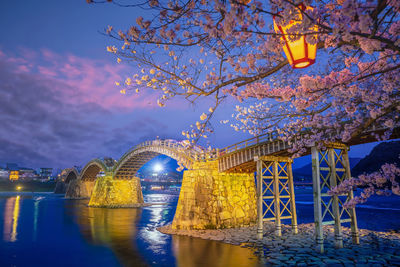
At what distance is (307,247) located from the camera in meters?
12.0

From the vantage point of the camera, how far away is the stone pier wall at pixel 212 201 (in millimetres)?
17750

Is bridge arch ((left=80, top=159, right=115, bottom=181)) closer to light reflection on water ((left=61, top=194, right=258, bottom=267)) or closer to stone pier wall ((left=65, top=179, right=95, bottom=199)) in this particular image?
stone pier wall ((left=65, top=179, right=95, bottom=199))

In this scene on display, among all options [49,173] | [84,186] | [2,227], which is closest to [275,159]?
[2,227]

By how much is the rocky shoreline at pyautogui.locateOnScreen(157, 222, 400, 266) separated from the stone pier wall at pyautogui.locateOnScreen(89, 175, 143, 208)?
85.1 ft

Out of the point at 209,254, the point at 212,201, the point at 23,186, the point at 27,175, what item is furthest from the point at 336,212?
the point at 27,175

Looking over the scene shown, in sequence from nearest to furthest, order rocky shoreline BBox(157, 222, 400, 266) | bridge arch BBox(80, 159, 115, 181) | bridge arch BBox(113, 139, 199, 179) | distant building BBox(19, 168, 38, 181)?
rocky shoreline BBox(157, 222, 400, 266), bridge arch BBox(113, 139, 199, 179), bridge arch BBox(80, 159, 115, 181), distant building BBox(19, 168, 38, 181)

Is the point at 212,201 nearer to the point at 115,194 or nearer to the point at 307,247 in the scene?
the point at 307,247

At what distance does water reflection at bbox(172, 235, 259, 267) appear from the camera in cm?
1050

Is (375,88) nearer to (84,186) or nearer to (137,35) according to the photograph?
(137,35)

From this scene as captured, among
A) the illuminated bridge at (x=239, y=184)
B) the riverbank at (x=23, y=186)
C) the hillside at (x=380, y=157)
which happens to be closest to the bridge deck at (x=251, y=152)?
the illuminated bridge at (x=239, y=184)

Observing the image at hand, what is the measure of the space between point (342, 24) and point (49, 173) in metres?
166

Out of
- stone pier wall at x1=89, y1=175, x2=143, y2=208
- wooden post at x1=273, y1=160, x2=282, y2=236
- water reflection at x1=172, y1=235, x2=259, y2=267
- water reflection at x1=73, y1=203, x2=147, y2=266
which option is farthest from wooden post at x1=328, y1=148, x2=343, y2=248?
stone pier wall at x1=89, y1=175, x2=143, y2=208

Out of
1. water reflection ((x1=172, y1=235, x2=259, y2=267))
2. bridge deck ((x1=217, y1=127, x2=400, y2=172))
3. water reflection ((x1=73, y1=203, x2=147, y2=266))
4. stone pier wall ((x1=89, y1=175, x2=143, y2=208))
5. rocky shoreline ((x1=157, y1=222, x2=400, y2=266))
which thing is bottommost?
water reflection ((x1=73, y1=203, x2=147, y2=266))

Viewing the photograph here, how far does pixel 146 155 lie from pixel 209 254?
92.0ft
